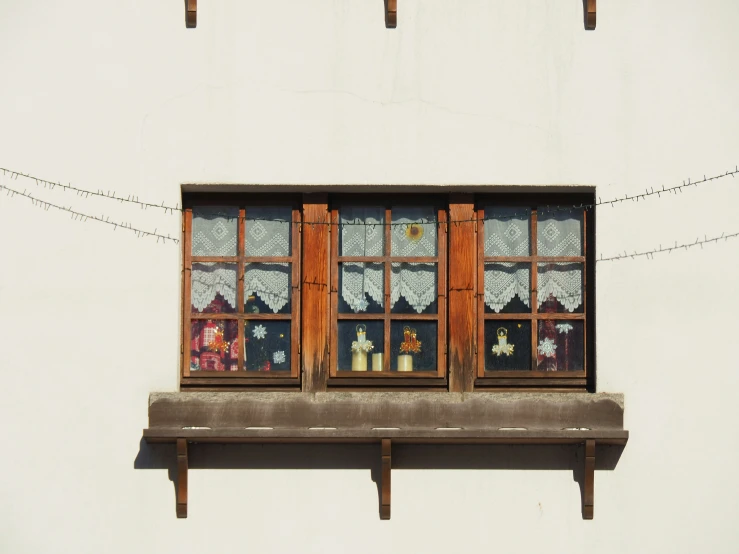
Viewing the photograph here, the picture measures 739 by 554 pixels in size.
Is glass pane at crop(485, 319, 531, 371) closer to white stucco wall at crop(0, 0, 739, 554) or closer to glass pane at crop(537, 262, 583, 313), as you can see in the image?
glass pane at crop(537, 262, 583, 313)

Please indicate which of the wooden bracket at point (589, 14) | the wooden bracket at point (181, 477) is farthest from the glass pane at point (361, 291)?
the wooden bracket at point (589, 14)

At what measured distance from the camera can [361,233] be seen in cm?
862

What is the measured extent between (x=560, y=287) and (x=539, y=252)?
Result: 0.27 metres

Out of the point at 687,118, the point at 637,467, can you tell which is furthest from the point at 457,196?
the point at 637,467

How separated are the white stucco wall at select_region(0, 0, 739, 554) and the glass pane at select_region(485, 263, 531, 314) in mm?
509

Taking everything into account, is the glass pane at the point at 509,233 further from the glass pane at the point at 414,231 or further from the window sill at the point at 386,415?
the window sill at the point at 386,415

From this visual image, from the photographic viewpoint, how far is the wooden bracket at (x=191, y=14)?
844 cm

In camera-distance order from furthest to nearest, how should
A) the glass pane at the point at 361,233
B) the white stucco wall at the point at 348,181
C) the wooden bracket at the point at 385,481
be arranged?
the glass pane at the point at 361,233 < the white stucco wall at the point at 348,181 < the wooden bracket at the point at 385,481

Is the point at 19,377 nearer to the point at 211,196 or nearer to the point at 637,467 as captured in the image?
the point at 211,196

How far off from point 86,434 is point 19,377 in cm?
56

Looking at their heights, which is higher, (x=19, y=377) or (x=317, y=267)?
(x=317, y=267)

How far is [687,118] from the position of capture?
8.42 metres

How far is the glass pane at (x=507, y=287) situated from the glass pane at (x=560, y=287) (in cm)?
9

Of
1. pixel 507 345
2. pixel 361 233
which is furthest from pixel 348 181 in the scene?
pixel 507 345
